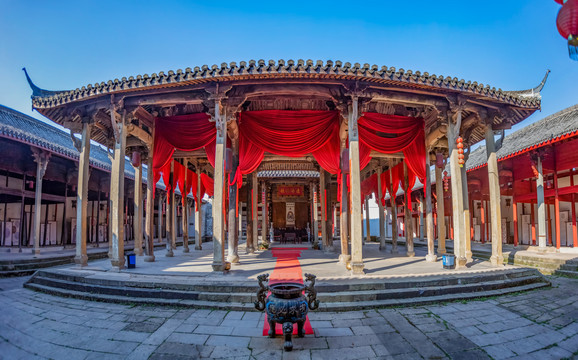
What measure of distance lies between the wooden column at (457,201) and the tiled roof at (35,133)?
1236cm

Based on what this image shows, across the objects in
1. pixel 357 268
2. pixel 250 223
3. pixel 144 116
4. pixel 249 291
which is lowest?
pixel 249 291

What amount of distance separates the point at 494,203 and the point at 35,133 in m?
16.7

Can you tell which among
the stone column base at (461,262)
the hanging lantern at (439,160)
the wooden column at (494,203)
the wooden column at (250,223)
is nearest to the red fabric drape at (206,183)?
the wooden column at (250,223)

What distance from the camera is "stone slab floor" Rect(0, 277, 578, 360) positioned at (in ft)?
12.0

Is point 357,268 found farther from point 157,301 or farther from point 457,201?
point 157,301

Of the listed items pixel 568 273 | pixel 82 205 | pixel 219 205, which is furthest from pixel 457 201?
pixel 82 205

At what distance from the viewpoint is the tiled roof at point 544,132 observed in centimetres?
935

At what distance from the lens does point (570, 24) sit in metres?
2.72

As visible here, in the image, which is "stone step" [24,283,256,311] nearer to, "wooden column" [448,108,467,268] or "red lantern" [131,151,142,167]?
"red lantern" [131,151,142,167]

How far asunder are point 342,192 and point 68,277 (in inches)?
266

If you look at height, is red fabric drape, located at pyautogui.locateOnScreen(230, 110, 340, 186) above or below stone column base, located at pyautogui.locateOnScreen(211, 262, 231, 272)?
above

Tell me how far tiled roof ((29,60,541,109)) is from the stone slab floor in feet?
15.1

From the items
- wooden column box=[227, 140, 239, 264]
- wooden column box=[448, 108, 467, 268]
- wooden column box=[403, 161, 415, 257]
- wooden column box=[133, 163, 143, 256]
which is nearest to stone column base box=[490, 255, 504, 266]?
wooden column box=[448, 108, 467, 268]

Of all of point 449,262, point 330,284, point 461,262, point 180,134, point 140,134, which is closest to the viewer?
point 330,284
